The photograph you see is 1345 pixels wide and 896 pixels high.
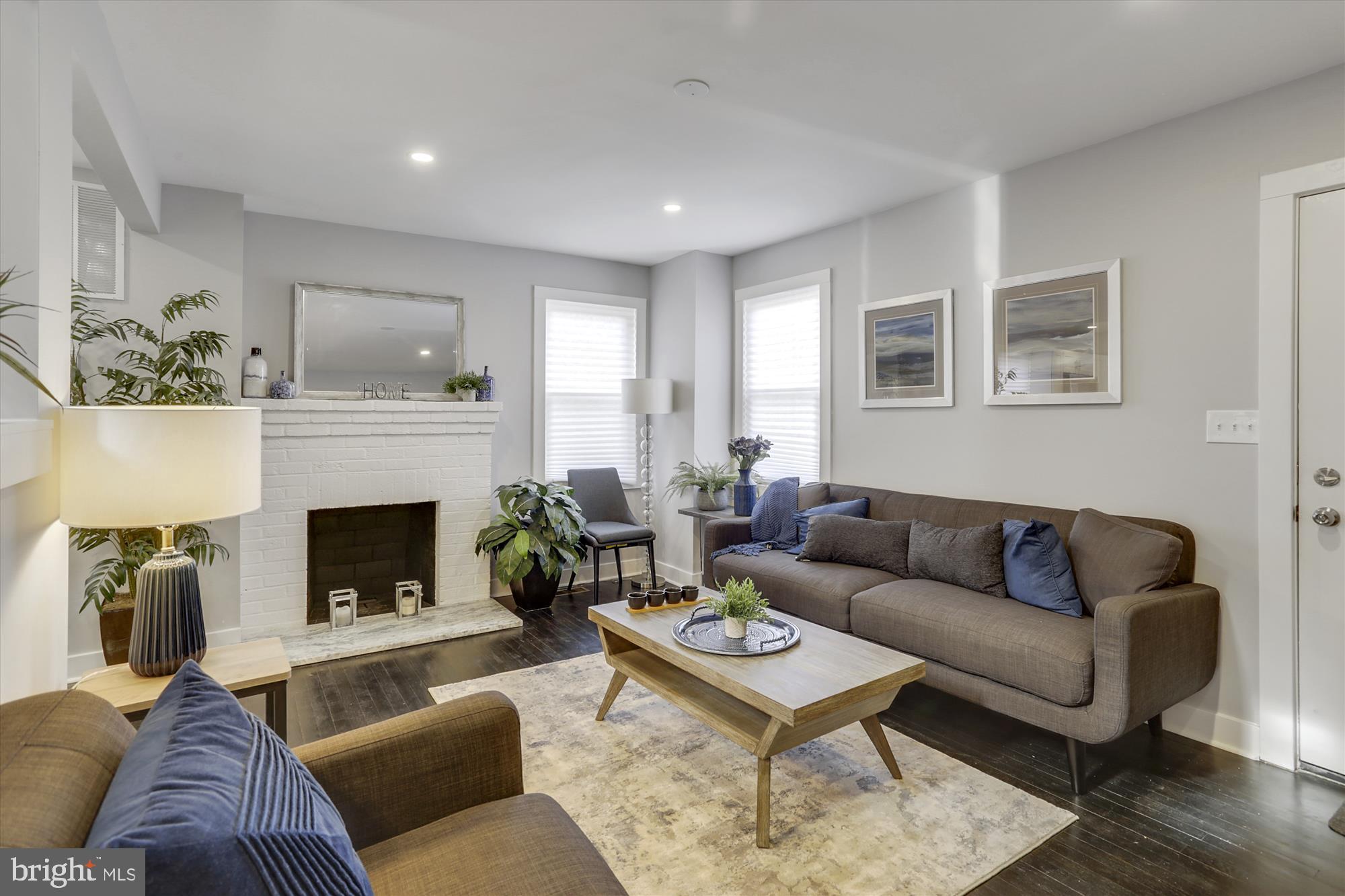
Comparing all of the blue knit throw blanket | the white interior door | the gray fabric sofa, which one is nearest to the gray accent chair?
the blue knit throw blanket

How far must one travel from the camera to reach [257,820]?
783 mm

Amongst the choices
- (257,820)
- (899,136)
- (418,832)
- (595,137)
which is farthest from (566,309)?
(257,820)

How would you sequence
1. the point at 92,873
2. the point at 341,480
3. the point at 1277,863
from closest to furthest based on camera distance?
Result: 1. the point at 92,873
2. the point at 1277,863
3. the point at 341,480

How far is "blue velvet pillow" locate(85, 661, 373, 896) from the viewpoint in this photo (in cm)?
69

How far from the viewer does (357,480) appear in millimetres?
4297

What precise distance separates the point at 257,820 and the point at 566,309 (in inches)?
186

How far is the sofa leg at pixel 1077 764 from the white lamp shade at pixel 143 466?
Answer: 2.73 m

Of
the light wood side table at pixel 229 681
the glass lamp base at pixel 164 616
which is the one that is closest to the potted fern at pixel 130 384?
the light wood side table at pixel 229 681

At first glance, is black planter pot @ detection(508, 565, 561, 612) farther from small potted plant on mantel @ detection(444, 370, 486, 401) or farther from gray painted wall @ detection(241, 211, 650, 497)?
small potted plant on mantel @ detection(444, 370, 486, 401)

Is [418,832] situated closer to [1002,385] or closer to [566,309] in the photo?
[1002,385]

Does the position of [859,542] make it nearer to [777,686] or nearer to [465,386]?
[777,686]

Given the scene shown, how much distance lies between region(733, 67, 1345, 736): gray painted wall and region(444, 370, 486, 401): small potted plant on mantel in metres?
2.92

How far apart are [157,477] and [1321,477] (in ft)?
12.1

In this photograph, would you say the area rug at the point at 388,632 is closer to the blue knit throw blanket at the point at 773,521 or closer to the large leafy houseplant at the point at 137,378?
the large leafy houseplant at the point at 137,378
